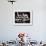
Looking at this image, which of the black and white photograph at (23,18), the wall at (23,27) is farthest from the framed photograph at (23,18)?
Answer: the wall at (23,27)

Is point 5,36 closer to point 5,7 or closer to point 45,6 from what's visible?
point 5,7

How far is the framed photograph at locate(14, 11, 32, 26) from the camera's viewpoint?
16.2ft

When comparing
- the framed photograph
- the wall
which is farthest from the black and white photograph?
Result: the wall

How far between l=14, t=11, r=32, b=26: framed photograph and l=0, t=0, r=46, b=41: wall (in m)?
0.15

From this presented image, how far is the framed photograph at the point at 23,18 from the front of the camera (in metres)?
4.93

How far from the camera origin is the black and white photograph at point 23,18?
4930 millimetres

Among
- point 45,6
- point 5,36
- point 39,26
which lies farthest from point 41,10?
point 5,36

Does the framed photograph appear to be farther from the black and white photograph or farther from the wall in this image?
the wall

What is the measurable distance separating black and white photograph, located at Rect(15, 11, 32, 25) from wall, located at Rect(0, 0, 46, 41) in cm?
15

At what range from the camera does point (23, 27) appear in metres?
4.95

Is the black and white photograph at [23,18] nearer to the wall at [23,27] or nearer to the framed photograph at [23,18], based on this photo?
the framed photograph at [23,18]

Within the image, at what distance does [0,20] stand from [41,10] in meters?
1.54

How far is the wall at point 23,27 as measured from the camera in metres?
4.92

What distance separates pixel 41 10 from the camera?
4926 millimetres
